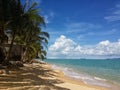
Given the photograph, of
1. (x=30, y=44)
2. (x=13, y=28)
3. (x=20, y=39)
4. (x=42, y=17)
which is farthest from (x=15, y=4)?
(x=30, y=44)

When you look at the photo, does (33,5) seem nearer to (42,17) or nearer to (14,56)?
(42,17)

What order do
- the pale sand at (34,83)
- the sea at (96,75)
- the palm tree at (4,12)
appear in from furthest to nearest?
the sea at (96,75), the palm tree at (4,12), the pale sand at (34,83)

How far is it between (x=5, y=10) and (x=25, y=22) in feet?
9.19

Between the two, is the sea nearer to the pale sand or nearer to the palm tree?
the pale sand

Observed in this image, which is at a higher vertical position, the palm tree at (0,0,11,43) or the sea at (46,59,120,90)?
the palm tree at (0,0,11,43)

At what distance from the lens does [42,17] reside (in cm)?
2508

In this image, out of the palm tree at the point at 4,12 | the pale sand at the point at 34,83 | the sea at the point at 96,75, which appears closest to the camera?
the pale sand at the point at 34,83

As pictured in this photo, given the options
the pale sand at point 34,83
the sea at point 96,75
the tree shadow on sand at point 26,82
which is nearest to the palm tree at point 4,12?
the pale sand at point 34,83

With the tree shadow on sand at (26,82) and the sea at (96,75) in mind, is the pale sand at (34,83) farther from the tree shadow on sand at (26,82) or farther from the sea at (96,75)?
the sea at (96,75)

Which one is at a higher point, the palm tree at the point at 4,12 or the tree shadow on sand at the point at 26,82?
the palm tree at the point at 4,12

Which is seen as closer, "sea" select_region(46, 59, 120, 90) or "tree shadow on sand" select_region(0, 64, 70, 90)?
"tree shadow on sand" select_region(0, 64, 70, 90)

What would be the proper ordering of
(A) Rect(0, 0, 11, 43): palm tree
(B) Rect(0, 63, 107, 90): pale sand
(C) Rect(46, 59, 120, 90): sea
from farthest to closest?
(C) Rect(46, 59, 120, 90): sea, (A) Rect(0, 0, 11, 43): palm tree, (B) Rect(0, 63, 107, 90): pale sand

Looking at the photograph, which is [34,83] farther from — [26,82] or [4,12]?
[4,12]

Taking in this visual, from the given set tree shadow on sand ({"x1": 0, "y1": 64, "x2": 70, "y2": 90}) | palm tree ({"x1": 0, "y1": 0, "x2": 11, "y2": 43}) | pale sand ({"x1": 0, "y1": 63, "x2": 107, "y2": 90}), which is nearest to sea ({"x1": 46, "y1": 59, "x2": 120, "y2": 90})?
pale sand ({"x1": 0, "y1": 63, "x2": 107, "y2": 90})
